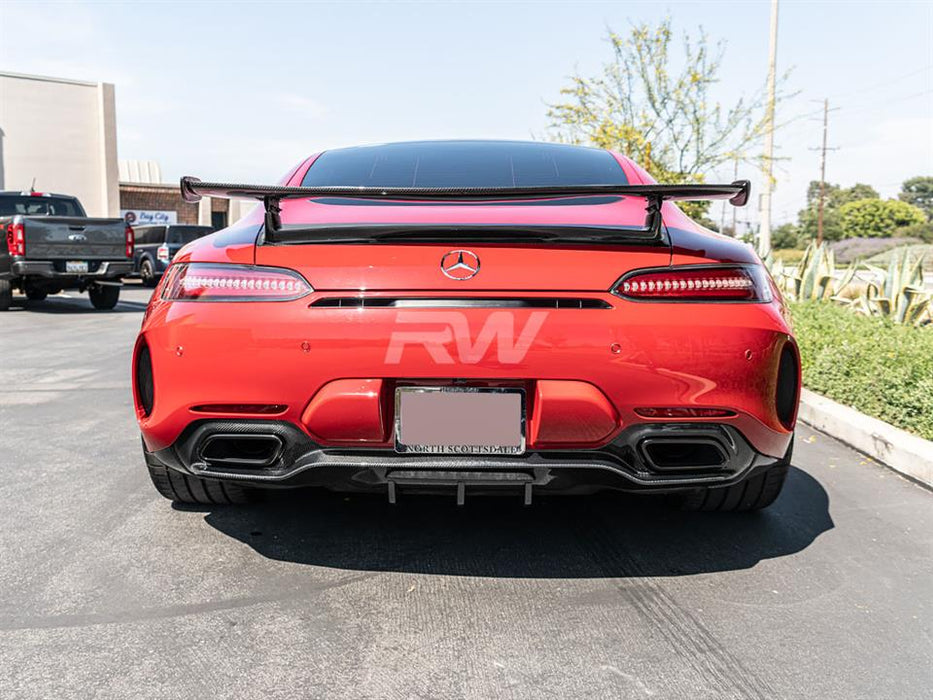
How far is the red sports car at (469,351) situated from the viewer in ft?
8.02

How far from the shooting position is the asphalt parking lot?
7.05 ft

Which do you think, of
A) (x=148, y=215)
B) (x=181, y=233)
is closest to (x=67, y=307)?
(x=181, y=233)

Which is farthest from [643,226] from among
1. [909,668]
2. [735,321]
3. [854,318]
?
[854,318]

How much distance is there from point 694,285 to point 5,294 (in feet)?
43.8

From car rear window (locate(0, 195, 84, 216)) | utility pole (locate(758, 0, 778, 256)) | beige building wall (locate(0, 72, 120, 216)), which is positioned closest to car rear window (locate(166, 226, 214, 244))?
car rear window (locate(0, 195, 84, 216))

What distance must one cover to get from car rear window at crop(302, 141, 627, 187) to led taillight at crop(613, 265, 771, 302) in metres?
0.88

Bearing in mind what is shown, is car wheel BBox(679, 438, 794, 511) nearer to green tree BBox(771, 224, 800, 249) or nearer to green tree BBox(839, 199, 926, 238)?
green tree BBox(771, 224, 800, 249)

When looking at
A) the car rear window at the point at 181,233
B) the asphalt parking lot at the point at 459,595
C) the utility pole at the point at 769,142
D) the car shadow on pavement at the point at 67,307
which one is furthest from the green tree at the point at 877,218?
the asphalt parking lot at the point at 459,595

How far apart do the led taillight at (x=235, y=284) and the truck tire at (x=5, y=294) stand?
12.2 metres

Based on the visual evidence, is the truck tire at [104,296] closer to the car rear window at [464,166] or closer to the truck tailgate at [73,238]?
the truck tailgate at [73,238]

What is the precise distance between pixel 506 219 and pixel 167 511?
1.94 meters

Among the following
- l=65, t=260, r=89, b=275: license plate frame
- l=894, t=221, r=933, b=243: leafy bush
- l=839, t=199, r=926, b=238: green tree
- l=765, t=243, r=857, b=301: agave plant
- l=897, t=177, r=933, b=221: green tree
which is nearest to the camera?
l=765, t=243, r=857, b=301: agave plant

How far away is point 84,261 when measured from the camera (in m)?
13.0

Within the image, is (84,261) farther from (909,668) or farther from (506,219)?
(909,668)
